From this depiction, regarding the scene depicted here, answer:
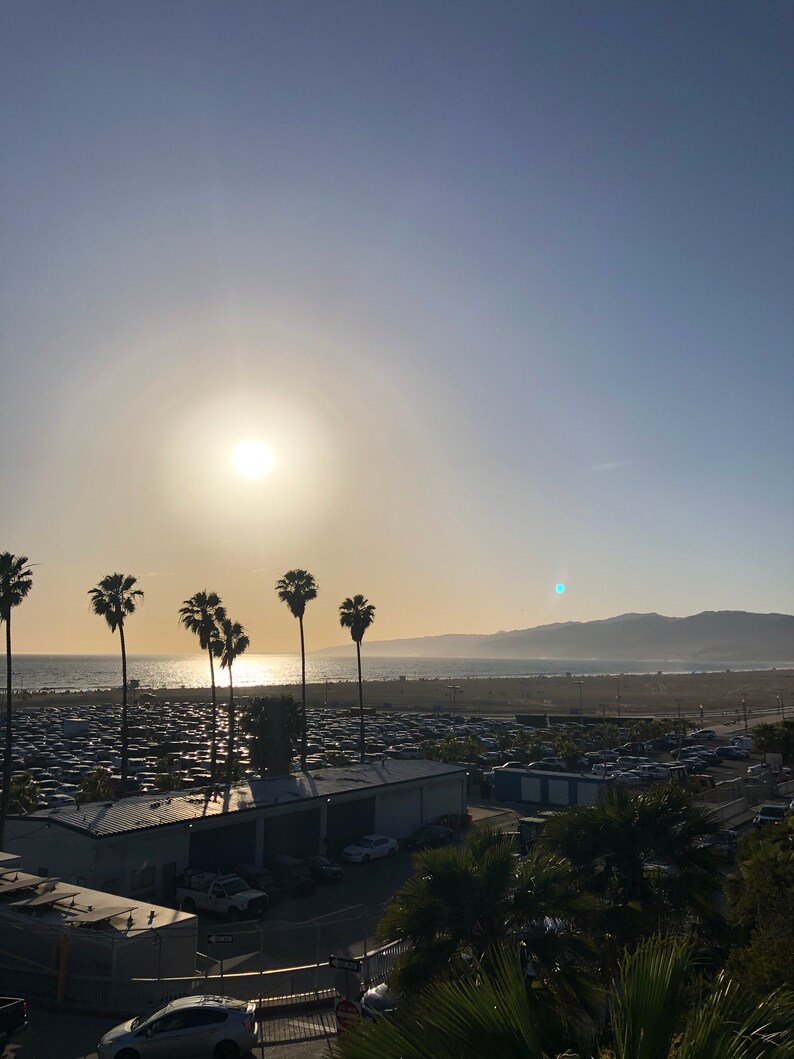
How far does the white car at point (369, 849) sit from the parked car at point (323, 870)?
2291 mm

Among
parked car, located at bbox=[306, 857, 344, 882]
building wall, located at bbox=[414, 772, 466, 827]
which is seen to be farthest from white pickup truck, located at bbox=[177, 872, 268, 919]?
building wall, located at bbox=[414, 772, 466, 827]

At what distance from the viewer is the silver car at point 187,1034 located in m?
14.3

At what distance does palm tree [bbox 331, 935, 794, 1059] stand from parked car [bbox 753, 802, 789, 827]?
32884 millimetres

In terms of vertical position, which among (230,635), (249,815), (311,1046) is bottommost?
(311,1046)

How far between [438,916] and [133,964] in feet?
28.8

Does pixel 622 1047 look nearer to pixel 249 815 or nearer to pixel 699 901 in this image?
pixel 699 901

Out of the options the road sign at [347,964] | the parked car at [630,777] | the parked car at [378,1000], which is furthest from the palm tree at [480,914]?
the parked car at [630,777]

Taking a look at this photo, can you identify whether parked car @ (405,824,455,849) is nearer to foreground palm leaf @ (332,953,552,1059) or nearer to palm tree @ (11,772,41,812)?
palm tree @ (11,772,41,812)

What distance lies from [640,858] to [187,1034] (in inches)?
372

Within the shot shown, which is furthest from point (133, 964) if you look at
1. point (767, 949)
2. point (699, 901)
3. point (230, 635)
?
point (230, 635)

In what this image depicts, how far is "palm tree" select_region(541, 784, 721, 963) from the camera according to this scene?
1439cm

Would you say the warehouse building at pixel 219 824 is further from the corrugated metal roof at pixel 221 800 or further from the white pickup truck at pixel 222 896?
the white pickup truck at pixel 222 896

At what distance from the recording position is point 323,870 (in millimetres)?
31000

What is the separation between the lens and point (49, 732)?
93.9 metres
